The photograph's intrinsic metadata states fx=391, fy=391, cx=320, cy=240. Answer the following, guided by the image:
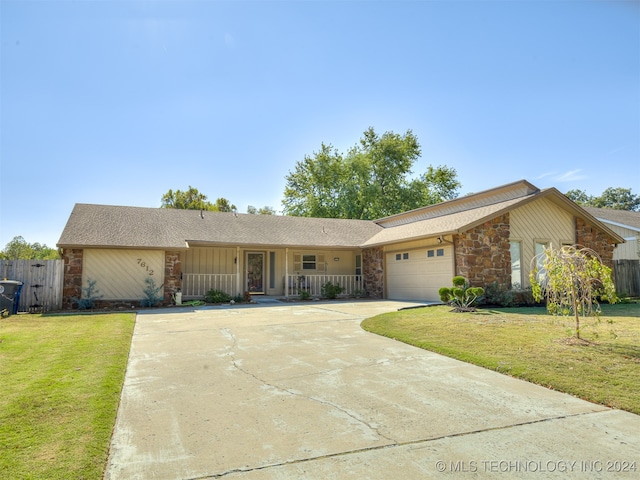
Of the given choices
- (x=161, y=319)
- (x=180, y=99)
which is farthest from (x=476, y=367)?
(x=180, y=99)

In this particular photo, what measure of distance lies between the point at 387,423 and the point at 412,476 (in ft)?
3.03

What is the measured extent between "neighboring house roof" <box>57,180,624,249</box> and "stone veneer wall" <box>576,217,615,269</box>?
263 mm

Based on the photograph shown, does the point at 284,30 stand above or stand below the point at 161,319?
above

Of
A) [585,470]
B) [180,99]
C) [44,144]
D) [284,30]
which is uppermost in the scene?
[284,30]

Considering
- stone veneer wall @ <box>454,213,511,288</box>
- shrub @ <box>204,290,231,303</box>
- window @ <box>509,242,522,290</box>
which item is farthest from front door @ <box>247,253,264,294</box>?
window @ <box>509,242,522,290</box>

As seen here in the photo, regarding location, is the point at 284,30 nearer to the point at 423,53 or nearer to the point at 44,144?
the point at 423,53

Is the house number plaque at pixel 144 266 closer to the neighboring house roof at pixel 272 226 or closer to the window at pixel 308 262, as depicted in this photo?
the neighboring house roof at pixel 272 226

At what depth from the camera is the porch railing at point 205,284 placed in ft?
55.0

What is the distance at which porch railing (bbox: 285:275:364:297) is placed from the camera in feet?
59.8

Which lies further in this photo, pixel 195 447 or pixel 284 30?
pixel 284 30

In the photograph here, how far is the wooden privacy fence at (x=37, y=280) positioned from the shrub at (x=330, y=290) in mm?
10164

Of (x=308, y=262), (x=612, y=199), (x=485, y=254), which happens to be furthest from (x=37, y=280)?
(x=612, y=199)

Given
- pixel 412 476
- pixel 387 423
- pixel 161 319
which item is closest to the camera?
pixel 412 476

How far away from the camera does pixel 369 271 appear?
18672 millimetres
